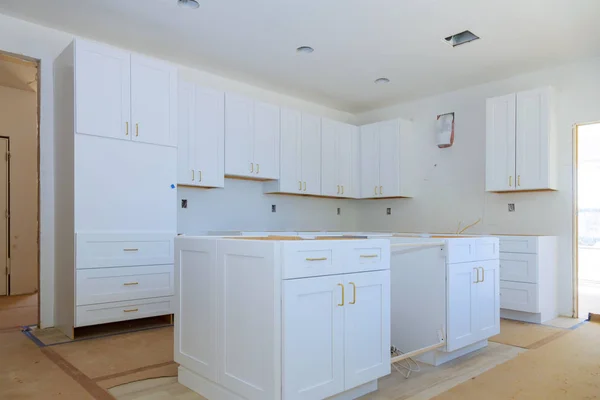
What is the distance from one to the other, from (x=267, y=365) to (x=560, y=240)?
4039 mm

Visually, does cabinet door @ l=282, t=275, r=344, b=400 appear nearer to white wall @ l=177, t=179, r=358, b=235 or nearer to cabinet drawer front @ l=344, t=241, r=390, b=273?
cabinet drawer front @ l=344, t=241, r=390, b=273

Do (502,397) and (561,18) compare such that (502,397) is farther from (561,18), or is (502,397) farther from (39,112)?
(39,112)

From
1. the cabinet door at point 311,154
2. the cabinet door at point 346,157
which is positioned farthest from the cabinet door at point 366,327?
the cabinet door at point 346,157

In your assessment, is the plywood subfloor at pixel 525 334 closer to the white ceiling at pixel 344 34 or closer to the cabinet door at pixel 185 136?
the white ceiling at pixel 344 34

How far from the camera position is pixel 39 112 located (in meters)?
3.90

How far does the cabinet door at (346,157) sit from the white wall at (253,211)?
0.40 meters

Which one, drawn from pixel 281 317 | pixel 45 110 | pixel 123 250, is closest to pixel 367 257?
pixel 281 317

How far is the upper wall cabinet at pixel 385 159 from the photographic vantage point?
233 inches

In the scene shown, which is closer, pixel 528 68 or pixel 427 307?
pixel 427 307

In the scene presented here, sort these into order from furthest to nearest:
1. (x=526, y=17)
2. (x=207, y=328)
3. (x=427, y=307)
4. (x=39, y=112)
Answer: (x=39, y=112)
(x=526, y=17)
(x=427, y=307)
(x=207, y=328)

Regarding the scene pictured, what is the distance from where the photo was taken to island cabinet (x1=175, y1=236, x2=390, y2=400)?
191 centimetres

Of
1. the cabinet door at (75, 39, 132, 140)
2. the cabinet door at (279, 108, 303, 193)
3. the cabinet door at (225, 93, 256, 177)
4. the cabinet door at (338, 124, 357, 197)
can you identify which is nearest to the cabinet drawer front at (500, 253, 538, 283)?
the cabinet door at (338, 124, 357, 197)

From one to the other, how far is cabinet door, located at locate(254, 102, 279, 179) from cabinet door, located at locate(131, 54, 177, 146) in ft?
4.09

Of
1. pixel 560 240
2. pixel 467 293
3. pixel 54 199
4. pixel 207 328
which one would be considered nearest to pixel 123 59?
pixel 54 199
